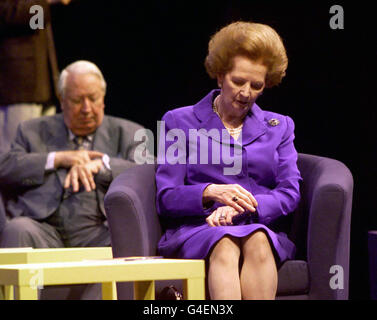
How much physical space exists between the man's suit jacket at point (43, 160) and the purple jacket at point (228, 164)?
2.90ft

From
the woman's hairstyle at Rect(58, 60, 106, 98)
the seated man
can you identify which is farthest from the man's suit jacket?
the woman's hairstyle at Rect(58, 60, 106, 98)

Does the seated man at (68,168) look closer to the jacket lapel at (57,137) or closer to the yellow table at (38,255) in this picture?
the jacket lapel at (57,137)

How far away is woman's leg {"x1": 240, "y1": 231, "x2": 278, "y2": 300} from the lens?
9.36ft

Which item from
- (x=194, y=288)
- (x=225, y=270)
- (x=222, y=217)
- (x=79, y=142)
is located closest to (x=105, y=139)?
(x=79, y=142)

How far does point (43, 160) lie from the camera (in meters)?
4.25

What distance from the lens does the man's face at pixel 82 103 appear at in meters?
4.37

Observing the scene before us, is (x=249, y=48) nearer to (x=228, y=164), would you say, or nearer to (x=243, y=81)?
(x=243, y=81)

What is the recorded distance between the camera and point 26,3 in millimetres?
4895

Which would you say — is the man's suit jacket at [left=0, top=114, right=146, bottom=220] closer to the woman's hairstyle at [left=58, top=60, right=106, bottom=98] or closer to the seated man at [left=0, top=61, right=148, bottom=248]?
the seated man at [left=0, top=61, right=148, bottom=248]

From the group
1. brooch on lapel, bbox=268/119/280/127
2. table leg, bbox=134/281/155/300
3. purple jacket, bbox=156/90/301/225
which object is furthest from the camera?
brooch on lapel, bbox=268/119/280/127

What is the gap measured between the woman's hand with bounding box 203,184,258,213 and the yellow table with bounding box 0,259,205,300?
462mm

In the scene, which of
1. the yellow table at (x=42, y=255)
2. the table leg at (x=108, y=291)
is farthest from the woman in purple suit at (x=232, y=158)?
the yellow table at (x=42, y=255)
